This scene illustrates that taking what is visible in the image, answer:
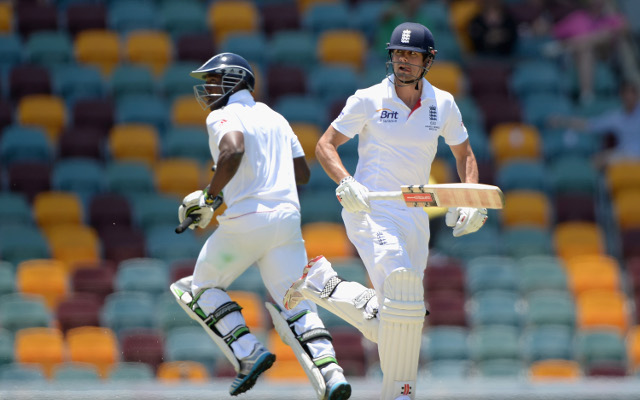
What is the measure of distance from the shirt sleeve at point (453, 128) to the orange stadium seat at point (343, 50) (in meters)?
5.83

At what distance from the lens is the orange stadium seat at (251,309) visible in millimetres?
8367

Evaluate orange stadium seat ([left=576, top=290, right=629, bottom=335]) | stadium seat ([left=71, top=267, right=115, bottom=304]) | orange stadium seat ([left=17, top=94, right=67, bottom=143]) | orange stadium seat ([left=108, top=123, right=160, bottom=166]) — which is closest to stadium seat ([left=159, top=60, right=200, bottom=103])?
orange stadium seat ([left=108, top=123, right=160, bottom=166])

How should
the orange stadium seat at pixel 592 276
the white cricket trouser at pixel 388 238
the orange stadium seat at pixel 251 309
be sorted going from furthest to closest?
the orange stadium seat at pixel 592 276 < the orange stadium seat at pixel 251 309 < the white cricket trouser at pixel 388 238

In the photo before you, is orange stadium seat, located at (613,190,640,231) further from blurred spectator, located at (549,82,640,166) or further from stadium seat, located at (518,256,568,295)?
stadium seat, located at (518,256,568,295)

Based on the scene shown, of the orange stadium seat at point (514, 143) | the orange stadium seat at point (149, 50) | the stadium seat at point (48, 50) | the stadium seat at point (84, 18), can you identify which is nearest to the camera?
the orange stadium seat at point (514, 143)

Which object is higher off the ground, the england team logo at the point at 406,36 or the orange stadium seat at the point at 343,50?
the orange stadium seat at the point at 343,50

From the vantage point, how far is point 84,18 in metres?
11.5

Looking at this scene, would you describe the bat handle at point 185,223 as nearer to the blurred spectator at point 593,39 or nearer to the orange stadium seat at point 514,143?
the orange stadium seat at point 514,143

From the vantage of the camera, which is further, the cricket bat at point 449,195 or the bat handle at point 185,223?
the bat handle at point 185,223

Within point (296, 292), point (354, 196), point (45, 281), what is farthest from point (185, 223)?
point (45, 281)

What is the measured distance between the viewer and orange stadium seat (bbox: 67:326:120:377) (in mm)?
8241

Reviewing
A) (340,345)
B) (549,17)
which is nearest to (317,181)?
(340,345)

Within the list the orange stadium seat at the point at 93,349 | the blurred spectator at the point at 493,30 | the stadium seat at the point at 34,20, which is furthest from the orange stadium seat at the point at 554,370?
the stadium seat at the point at 34,20

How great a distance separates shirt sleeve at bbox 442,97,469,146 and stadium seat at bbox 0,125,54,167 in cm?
547
